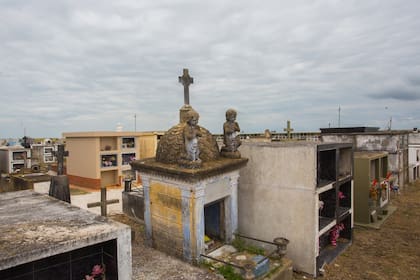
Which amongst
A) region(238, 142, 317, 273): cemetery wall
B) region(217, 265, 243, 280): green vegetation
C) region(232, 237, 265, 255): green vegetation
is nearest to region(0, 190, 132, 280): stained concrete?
region(217, 265, 243, 280): green vegetation

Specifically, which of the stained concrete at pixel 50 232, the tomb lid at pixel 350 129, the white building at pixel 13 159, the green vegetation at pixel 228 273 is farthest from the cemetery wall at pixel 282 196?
the white building at pixel 13 159

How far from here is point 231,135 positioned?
11961mm

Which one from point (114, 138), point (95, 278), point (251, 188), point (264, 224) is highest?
point (114, 138)

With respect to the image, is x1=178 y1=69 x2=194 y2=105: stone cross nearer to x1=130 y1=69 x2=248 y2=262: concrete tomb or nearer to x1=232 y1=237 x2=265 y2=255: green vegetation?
x1=130 y1=69 x2=248 y2=262: concrete tomb

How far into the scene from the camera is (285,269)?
9984mm

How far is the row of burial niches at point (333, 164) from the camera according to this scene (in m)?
12.5

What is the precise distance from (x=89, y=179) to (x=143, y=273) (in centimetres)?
2350

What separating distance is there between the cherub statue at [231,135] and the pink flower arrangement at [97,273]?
6.85 m

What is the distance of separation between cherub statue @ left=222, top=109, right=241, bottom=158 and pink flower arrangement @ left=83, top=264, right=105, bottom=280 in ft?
22.5

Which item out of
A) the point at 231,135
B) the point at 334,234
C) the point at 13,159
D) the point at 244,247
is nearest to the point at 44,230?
the point at 244,247

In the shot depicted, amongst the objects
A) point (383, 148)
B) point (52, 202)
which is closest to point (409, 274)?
point (52, 202)

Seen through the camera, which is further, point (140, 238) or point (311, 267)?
point (140, 238)

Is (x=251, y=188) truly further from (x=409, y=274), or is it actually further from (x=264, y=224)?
(x=409, y=274)

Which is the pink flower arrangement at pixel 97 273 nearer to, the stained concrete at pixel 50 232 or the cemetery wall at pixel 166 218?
the stained concrete at pixel 50 232
